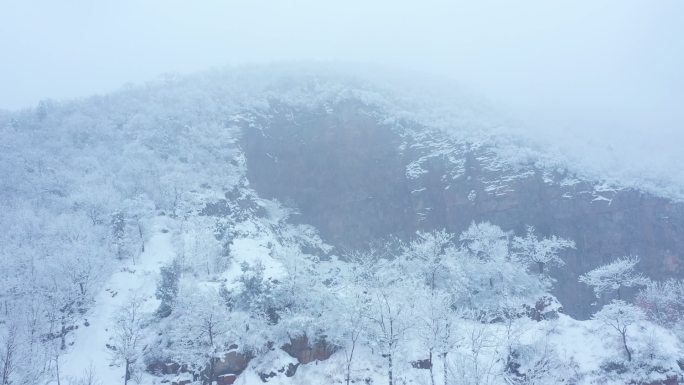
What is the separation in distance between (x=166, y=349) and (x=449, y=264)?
3390 cm

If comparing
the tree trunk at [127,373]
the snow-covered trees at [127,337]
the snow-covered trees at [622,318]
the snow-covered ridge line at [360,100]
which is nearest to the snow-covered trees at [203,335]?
the snow-covered trees at [127,337]

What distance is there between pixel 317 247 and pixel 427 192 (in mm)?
21078

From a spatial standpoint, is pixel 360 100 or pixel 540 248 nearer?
pixel 540 248

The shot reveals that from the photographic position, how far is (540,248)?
6206 centimetres

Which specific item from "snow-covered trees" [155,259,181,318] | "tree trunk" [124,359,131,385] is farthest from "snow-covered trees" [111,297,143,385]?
"snow-covered trees" [155,259,181,318]

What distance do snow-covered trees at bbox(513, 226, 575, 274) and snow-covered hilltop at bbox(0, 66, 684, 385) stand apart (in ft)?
1.34

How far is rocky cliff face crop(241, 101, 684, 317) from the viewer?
218 ft

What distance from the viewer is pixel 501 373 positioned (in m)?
38.8

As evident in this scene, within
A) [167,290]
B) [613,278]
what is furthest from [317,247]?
[613,278]

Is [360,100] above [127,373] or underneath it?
above

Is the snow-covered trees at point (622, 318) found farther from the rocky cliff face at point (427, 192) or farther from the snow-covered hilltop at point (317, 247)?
the rocky cliff face at point (427, 192)

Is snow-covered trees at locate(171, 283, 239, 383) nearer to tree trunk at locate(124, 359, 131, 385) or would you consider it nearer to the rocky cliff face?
tree trunk at locate(124, 359, 131, 385)

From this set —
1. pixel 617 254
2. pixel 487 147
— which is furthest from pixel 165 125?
pixel 617 254

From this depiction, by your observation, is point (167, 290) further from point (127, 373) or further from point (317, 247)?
point (317, 247)
